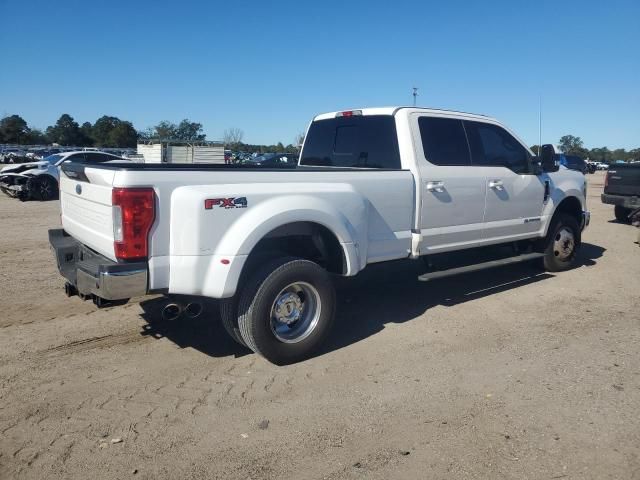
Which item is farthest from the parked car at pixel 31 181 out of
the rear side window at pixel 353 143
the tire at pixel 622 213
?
the tire at pixel 622 213

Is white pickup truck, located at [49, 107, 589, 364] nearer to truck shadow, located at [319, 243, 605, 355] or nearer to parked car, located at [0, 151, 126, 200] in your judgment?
truck shadow, located at [319, 243, 605, 355]

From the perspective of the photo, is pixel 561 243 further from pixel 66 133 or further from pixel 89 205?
pixel 66 133

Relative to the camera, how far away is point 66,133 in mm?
93562

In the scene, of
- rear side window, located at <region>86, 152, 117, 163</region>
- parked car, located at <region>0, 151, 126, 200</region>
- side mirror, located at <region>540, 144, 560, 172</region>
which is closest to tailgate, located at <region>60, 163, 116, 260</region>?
side mirror, located at <region>540, 144, 560, 172</region>

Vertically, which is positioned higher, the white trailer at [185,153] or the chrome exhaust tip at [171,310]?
the white trailer at [185,153]

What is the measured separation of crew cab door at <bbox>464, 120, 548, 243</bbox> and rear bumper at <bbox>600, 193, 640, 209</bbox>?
6898 millimetres

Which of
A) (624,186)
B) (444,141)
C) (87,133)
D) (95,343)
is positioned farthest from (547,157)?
(87,133)

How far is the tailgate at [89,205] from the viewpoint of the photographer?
3.54 m

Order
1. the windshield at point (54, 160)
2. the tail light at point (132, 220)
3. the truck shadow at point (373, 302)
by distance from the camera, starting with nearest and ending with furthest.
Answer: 1. the tail light at point (132, 220)
2. the truck shadow at point (373, 302)
3. the windshield at point (54, 160)

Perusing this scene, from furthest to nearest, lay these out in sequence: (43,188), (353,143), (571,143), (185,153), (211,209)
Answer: (571,143)
(185,153)
(43,188)
(353,143)
(211,209)

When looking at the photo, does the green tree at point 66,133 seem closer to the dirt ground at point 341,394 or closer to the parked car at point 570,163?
the parked car at point 570,163

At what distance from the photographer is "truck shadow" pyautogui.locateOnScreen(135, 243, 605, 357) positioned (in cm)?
472

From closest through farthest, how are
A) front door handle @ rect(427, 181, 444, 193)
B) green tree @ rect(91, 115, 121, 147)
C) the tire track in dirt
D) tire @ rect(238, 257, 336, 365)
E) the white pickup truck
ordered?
the white pickup truck → tire @ rect(238, 257, 336, 365) → the tire track in dirt → front door handle @ rect(427, 181, 444, 193) → green tree @ rect(91, 115, 121, 147)

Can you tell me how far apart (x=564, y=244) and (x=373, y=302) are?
10.7 feet
